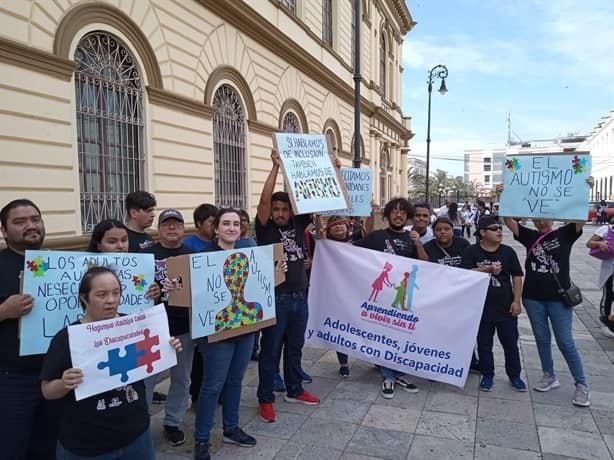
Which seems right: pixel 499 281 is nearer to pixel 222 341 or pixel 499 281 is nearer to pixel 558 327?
pixel 558 327

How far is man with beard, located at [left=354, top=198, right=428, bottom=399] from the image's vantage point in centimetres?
463

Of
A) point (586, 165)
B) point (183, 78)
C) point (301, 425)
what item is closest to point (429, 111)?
point (183, 78)

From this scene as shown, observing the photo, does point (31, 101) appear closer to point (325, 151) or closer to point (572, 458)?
point (325, 151)

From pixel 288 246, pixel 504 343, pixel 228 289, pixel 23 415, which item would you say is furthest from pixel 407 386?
pixel 23 415

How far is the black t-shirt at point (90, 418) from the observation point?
2.16 m

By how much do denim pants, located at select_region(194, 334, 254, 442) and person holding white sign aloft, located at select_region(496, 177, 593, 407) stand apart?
2.74 metres

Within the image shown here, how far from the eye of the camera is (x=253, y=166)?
11.6 m

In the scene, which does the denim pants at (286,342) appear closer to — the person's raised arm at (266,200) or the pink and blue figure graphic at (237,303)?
the pink and blue figure graphic at (237,303)

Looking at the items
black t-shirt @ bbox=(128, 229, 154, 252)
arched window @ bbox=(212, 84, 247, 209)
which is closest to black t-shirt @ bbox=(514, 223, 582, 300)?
black t-shirt @ bbox=(128, 229, 154, 252)

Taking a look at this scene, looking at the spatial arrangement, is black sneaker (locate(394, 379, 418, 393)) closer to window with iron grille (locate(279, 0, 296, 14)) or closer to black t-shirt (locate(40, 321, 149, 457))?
black t-shirt (locate(40, 321, 149, 457))

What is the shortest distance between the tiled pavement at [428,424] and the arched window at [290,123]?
9709mm

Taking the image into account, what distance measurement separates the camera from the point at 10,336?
2525 millimetres

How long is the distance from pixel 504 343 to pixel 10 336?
4.13m

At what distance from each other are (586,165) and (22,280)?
4.57 meters
